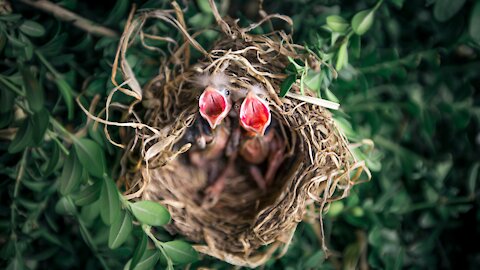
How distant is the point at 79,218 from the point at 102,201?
15cm

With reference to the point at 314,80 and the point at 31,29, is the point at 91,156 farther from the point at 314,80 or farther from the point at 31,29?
the point at 314,80

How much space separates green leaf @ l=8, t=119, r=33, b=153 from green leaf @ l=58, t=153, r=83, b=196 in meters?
0.08

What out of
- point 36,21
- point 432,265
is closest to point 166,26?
point 36,21

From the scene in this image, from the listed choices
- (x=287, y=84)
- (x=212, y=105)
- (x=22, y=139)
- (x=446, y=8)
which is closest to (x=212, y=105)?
(x=212, y=105)

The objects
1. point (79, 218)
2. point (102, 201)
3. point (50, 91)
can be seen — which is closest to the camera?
point (102, 201)

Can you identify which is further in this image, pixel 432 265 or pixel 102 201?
pixel 432 265

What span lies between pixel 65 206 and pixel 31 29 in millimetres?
339

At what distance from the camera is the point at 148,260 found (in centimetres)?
85

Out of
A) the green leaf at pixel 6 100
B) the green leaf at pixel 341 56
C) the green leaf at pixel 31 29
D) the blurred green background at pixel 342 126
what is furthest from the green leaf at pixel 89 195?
the green leaf at pixel 341 56

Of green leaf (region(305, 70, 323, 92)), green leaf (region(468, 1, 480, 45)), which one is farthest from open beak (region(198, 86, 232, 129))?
green leaf (region(468, 1, 480, 45))

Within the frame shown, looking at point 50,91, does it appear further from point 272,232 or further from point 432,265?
point 432,265

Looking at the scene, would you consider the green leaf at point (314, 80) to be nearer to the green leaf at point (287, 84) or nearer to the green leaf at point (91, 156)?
the green leaf at point (287, 84)

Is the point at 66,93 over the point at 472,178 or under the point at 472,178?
over

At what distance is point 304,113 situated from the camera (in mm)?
846
